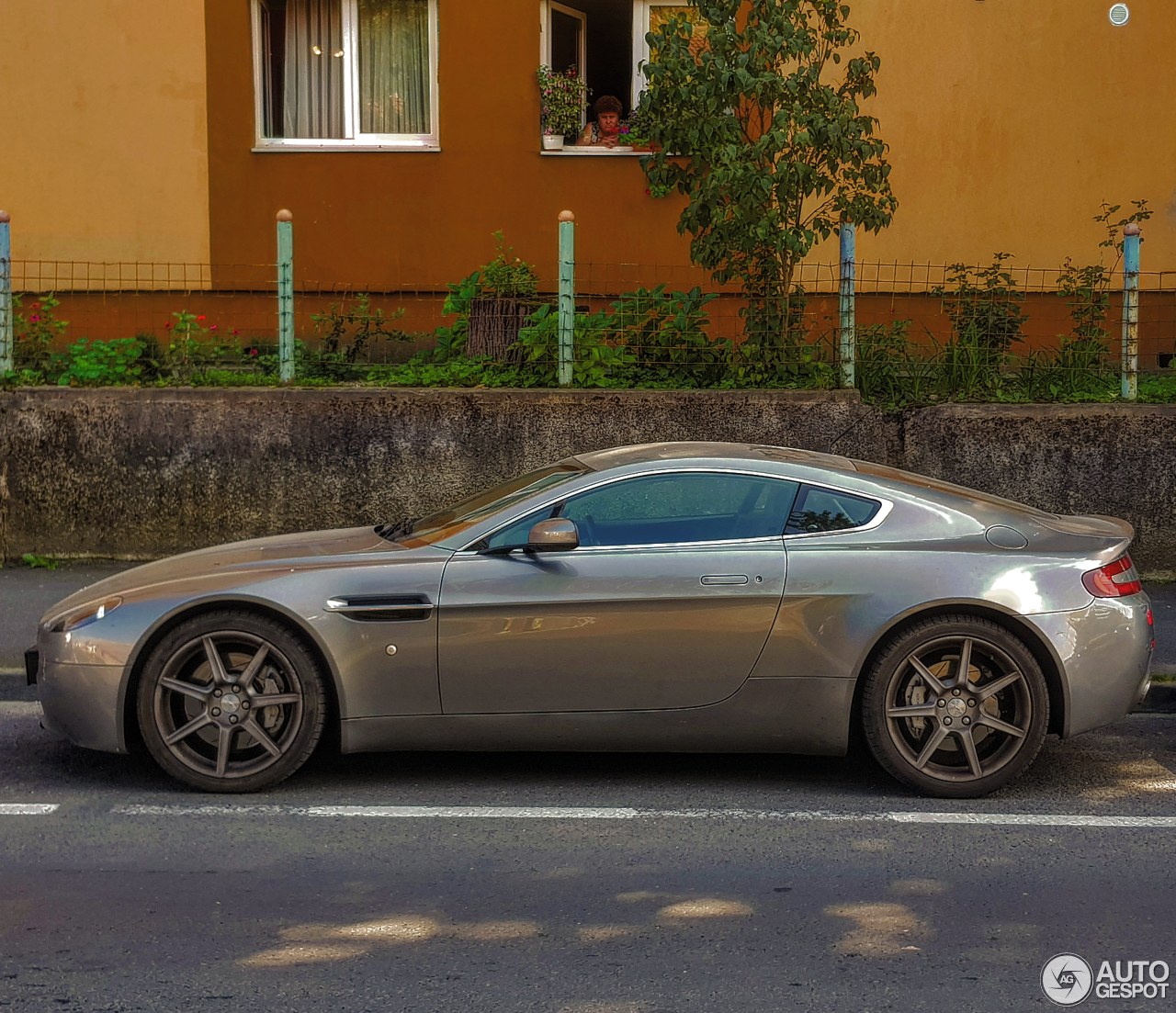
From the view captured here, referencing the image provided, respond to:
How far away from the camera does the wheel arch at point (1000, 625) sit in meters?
5.31

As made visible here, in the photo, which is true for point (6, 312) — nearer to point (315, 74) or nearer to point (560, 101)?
point (315, 74)

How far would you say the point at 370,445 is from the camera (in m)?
9.55

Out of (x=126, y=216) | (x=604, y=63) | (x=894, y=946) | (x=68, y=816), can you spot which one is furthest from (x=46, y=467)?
(x=894, y=946)

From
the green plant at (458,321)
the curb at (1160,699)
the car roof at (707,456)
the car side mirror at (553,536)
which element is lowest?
the curb at (1160,699)

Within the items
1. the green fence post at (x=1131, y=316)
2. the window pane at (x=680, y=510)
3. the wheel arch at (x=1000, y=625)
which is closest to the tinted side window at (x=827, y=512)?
the window pane at (x=680, y=510)

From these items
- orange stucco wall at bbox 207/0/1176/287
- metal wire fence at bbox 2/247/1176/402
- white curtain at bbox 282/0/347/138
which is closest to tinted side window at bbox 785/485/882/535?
metal wire fence at bbox 2/247/1176/402

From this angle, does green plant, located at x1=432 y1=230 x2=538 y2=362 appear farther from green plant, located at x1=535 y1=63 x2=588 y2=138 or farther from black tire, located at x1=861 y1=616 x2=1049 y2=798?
black tire, located at x1=861 y1=616 x2=1049 y2=798

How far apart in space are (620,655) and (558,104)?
8366mm

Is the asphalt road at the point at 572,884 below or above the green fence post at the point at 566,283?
below

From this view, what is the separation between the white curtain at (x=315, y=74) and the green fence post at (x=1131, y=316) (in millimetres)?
7016

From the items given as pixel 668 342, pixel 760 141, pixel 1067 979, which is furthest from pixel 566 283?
pixel 1067 979

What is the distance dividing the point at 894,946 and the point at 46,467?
7249mm

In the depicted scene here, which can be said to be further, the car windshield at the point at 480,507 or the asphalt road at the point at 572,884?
the car windshield at the point at 480,507

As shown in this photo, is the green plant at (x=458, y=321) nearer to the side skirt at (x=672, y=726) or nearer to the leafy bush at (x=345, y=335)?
the leafy bush at (x=345, y=335)
